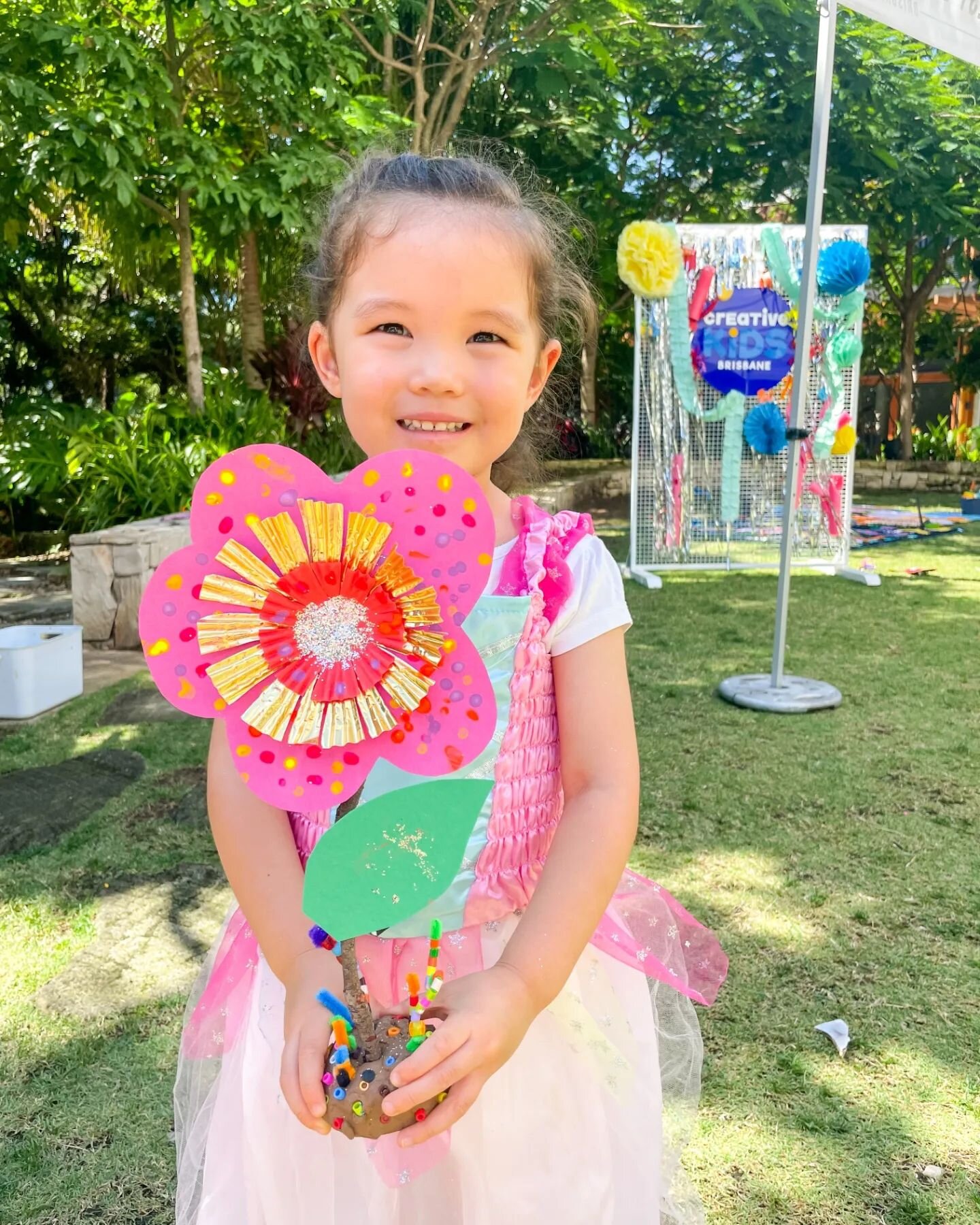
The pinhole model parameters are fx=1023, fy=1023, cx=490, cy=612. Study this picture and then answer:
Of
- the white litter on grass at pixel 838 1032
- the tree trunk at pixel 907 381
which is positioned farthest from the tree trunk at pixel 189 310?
the tree trunk at pixel 907 381

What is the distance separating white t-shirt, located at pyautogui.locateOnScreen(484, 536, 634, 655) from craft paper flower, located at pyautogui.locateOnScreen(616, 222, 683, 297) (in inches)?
207

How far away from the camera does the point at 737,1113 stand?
1.59 metres

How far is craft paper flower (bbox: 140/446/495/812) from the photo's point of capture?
667 millimetres

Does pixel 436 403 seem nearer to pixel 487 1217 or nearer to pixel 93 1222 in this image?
pixel 487 1217

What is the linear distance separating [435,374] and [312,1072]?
53cm

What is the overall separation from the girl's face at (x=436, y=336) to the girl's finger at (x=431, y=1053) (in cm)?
42

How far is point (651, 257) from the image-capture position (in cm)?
581

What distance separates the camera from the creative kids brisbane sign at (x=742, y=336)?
20.0 feet

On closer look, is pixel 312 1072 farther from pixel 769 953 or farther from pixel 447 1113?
pixel 769 953

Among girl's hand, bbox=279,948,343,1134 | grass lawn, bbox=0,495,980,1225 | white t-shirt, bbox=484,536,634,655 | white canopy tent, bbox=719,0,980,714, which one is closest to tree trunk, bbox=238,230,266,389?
grass lawn, bbox=0,495,980,1225

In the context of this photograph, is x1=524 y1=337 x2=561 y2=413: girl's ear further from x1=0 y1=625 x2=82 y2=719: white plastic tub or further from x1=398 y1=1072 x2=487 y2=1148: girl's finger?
x1=0 y1=625 x2=82 y2=719: white plastic tub

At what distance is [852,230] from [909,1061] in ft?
18.5

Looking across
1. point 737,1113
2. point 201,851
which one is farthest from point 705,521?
point 737,1113

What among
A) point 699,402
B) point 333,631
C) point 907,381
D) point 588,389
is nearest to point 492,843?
point 333,631
